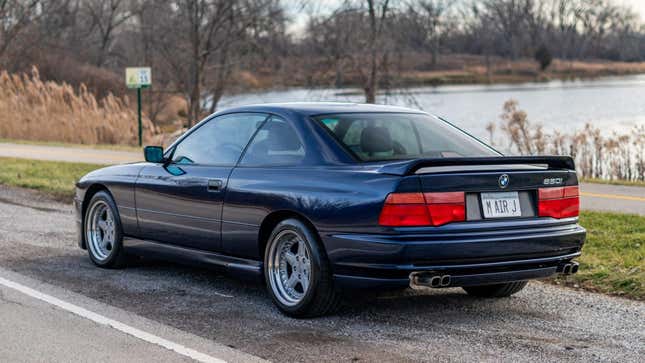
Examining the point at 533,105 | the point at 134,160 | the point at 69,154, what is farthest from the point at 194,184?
the point at 533,105

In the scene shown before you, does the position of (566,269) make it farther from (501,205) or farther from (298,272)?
(298,272)

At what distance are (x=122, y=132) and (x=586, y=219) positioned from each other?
1855cm

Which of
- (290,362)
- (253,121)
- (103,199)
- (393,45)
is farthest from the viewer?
(393,45)

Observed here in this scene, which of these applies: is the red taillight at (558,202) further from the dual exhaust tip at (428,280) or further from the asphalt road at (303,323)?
the dual exhaust tip at (428,280)

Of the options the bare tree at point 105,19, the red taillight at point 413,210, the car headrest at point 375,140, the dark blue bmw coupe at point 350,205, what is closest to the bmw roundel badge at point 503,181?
the dark blue bmw coupe at point 350,205

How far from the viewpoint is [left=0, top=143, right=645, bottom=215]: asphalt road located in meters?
12.6

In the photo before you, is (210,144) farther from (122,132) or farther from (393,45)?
(122,132)

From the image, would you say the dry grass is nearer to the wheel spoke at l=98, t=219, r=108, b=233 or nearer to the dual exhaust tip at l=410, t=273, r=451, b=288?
the wheel spoke at l=98, t=219, r=108, b=233

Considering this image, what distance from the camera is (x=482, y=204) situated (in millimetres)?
6090

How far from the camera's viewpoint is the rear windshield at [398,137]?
6668 millimetres

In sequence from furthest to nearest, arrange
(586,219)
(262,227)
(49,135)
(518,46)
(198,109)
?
(518,46) → (198,109) → (49,135) → (586,219) → (262,227)

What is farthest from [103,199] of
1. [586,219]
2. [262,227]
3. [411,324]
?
[586,219]

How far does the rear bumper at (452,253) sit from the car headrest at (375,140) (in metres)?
0.78

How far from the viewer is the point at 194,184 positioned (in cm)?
732
